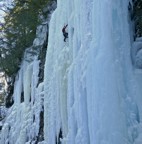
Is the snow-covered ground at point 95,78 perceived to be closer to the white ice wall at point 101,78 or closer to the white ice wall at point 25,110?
the white ice wall at point 101,78

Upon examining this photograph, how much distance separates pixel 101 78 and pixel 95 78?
9 centimetres

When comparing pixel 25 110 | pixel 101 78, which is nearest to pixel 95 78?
pixel 101 78

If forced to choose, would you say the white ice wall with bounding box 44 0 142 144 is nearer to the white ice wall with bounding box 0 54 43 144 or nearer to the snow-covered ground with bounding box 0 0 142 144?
the snow-covered ground with bounding box 0 0 142 144

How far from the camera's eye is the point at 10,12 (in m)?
9.25

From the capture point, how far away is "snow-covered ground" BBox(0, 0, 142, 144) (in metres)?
4.06

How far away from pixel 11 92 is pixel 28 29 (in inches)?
101

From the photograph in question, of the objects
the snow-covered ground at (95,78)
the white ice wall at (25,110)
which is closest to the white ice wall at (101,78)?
the snow-covered ground at (95,78)

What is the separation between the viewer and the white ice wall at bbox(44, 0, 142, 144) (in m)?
4.03

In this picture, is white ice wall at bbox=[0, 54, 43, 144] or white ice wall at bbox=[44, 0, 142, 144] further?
white ice wall at bbox=[0, 54, 43, 144]

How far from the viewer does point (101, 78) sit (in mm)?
4191

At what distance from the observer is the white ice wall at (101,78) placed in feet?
13.2

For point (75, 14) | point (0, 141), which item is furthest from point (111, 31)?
point (0, 141)

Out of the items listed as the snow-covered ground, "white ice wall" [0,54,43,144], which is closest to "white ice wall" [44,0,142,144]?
the snow-covered ground

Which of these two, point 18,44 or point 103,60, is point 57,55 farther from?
point 18,44
